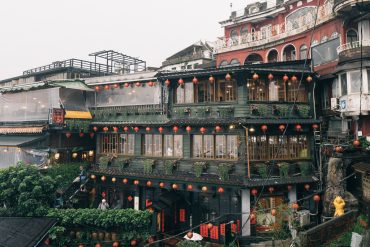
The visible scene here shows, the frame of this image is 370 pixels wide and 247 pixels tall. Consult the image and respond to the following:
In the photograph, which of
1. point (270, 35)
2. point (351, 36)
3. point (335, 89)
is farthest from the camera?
point (270, 35)

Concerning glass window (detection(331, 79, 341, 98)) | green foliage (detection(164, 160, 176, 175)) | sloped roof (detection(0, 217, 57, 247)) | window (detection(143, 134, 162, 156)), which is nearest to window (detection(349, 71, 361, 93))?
glass window (detection(331, 79, 341, 98))

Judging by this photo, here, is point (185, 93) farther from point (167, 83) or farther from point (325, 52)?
point (325, 52)

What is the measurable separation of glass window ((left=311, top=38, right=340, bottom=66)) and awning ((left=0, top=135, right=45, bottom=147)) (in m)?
23.4

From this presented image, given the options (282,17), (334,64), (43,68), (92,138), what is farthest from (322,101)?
(43,68)

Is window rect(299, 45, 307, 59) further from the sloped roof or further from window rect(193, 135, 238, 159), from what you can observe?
the sloped roof

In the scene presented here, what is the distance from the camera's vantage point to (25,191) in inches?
824

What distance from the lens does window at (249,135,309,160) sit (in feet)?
67.5

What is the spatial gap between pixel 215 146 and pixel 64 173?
12.7 m

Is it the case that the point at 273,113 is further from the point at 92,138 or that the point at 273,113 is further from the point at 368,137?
the point at 92,138

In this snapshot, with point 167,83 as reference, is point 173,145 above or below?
below

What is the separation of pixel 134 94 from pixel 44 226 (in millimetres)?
12067

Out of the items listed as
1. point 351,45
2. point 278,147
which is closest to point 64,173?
point 278,147

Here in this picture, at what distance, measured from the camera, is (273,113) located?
21.0m

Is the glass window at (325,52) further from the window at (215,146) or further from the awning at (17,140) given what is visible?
the awning at (17,140)
